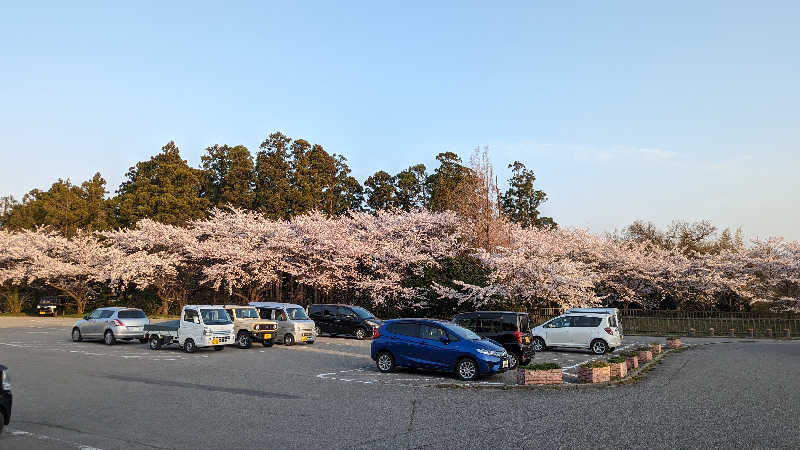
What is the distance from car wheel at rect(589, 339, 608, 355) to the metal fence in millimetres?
9904

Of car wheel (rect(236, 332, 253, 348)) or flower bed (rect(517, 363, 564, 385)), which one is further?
car wheel (rect(236, 332, 253, 348))

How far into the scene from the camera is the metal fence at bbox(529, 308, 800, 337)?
31.6 m

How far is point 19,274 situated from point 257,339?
35.1 m

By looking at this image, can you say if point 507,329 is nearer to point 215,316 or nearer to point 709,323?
point 215,316

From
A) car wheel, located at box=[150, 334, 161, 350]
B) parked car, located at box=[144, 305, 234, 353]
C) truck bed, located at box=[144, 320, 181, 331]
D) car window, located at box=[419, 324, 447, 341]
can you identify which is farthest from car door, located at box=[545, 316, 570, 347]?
car wheel, located at box=[150, 334, 161, 350]

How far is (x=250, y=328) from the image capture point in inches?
885

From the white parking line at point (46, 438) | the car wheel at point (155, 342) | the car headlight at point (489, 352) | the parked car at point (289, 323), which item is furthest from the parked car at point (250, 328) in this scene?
the white parking line at point (46, 438)

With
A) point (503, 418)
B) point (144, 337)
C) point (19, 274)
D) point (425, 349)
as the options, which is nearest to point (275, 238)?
point (144, 337)

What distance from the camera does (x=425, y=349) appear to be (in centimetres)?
1509

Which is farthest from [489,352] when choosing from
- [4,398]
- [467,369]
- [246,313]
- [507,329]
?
[246,313]

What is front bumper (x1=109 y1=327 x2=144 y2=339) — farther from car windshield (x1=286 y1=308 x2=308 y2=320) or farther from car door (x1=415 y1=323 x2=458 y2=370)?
car door (x1=415 y1=323 x2=458 y2=370)

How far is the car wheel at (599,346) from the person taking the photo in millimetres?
21016

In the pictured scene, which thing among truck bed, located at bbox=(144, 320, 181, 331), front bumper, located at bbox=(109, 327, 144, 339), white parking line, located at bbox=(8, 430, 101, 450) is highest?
truck bed, located at bbox=(144, 320, 181, 331)

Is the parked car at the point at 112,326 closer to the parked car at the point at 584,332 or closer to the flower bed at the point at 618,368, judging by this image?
the parked car at the point at 584,332
